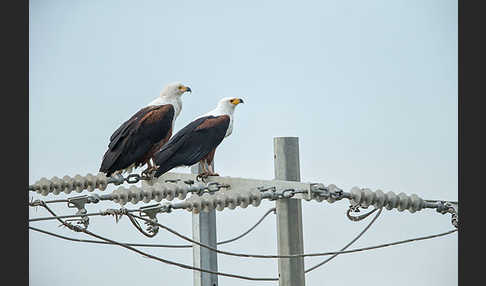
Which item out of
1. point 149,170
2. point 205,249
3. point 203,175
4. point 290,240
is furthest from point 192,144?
point 290,240

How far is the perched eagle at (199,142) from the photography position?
149 inches

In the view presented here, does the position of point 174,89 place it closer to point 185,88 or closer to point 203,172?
point 185,88

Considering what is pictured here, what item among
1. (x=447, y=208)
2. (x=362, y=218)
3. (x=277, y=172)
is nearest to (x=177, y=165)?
(x=277, y=172)

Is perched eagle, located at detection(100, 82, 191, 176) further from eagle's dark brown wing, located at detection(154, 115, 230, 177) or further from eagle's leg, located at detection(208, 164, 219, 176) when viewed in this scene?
eagle's leg, located at detection(208, 164, 219, 176)

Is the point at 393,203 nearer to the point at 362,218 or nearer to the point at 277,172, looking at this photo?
the point at 362,218

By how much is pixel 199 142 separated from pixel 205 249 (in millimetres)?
647

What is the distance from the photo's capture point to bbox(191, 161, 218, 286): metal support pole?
4.12 m

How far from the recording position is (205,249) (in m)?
4.12

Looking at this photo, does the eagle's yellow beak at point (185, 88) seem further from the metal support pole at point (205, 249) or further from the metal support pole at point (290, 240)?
the metal support pole at point (290, 240)

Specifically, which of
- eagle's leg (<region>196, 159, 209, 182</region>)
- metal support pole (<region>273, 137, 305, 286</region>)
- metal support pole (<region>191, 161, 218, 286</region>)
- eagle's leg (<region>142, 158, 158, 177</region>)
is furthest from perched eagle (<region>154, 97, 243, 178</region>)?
metal support pole (<region>273, 137, 305, 286</region>)

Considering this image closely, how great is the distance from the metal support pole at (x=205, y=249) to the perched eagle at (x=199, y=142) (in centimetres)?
25

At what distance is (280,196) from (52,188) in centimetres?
139

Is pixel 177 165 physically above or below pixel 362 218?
above

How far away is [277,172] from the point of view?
3404 mm
